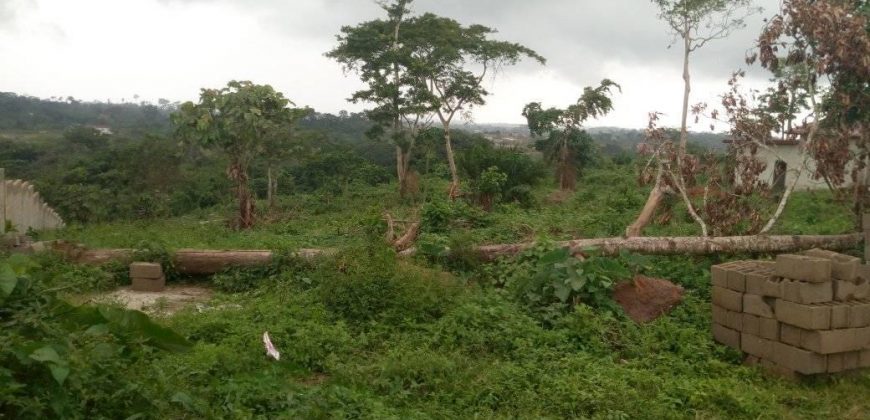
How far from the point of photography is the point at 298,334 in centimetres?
573

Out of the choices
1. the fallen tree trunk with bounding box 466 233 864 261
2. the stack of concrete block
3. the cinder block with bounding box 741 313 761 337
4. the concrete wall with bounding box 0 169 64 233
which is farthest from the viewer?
the concrete wall with bounding box 0 169 64 233

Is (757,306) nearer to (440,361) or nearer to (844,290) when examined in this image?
(844,290)

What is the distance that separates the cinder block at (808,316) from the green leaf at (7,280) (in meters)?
5.20

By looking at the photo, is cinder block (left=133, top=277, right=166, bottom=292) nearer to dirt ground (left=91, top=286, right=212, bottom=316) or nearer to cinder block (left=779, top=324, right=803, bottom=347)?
dirt ground (left=91, top=286, right=212, bottom=316)

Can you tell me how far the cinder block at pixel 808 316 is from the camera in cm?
506

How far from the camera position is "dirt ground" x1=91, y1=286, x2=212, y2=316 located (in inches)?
283

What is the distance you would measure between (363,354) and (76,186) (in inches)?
602

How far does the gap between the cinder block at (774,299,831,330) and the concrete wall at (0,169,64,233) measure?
36.6ft

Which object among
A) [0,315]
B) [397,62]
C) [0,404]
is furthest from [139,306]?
[397,62]

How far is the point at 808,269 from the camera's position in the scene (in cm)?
518

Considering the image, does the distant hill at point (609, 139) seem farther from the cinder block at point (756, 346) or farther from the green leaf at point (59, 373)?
the green leaf at point (59, 373)

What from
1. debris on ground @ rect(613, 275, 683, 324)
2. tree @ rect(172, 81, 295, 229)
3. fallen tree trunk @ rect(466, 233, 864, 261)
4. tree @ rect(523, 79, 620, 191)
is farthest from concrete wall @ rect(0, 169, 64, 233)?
tree @ rect(523, 79, 620, 191)

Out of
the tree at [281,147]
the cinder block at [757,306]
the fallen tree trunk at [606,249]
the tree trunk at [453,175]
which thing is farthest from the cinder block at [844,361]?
the tree at [281,147]

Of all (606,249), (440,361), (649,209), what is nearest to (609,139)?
(649,209)
